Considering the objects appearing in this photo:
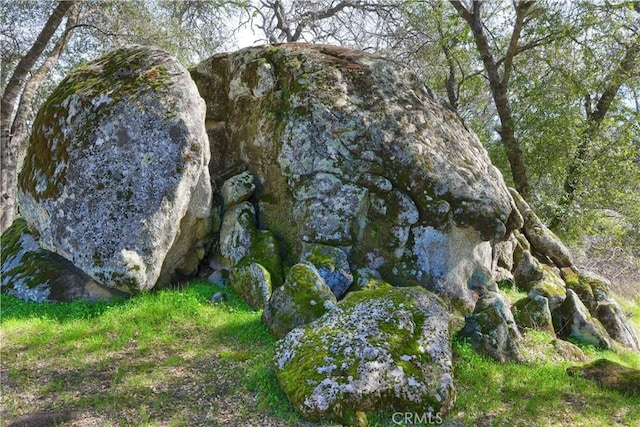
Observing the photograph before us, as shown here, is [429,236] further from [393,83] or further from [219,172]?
[219,172]

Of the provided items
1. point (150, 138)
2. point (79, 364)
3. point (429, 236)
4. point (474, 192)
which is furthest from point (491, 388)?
point (150, 138)

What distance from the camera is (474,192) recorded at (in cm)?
874

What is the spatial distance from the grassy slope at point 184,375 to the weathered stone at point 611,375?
140 mm

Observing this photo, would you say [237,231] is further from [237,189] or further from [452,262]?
[452,262]

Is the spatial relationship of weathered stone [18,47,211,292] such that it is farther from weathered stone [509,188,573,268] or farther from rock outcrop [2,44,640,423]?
weathered stone [509,188,573,268]

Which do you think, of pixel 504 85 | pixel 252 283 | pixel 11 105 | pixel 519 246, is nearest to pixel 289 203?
pixel 252 283

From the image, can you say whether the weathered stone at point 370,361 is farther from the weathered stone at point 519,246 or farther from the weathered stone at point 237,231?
the weathered stone at point 519,246

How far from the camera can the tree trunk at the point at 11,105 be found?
43.6 feet

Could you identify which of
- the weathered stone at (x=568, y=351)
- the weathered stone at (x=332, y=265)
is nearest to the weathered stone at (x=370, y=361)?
the weathered stone at (x=332, y=265)

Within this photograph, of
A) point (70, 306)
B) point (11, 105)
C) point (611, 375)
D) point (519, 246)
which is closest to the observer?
point (611, 375)

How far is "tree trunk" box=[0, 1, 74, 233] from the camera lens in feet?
43.6

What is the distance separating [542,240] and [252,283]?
24.1 ft

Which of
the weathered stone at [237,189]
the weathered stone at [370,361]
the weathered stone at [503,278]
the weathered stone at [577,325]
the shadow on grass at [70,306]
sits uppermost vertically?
the weathered stone at [237,189]

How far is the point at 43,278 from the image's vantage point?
323 inches
